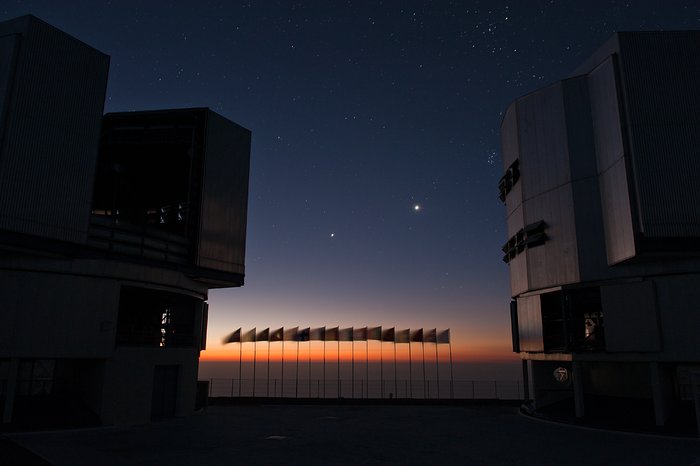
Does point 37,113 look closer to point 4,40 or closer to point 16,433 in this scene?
point 4,40

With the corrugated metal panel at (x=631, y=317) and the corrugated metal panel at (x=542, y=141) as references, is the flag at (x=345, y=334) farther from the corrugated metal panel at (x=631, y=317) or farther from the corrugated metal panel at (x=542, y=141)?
the corrugated metal panel at (x=631, y=317)

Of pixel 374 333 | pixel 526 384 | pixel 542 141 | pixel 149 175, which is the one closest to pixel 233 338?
pixel 374 333

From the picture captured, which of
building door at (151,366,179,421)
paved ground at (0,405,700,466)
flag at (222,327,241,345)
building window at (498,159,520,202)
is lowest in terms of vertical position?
paved ground at (0,405,700,466)

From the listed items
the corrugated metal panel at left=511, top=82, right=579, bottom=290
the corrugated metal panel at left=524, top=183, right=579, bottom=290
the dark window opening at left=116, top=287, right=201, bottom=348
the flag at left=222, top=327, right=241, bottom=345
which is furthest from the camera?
the flag at left=222, top=327, right=241, bottom=345

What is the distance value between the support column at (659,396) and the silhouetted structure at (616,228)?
0.05m

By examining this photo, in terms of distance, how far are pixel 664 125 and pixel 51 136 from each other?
32811mm

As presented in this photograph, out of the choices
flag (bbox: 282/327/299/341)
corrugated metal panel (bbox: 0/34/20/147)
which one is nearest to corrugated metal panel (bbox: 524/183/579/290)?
flag (bbox: 282/327/299/341)

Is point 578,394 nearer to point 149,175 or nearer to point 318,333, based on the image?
point 318,333

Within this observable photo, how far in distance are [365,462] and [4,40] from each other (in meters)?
26.6

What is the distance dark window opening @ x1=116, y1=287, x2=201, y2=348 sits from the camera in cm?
3466

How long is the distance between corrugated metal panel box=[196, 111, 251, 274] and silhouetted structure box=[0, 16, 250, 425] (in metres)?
0.10

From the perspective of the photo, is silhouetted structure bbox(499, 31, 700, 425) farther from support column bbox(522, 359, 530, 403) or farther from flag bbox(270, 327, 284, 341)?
flag bbox(270, 327, 284, 341)

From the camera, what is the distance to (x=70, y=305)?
27.2 m

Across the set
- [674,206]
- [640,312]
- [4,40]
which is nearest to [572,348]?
[640,312]
